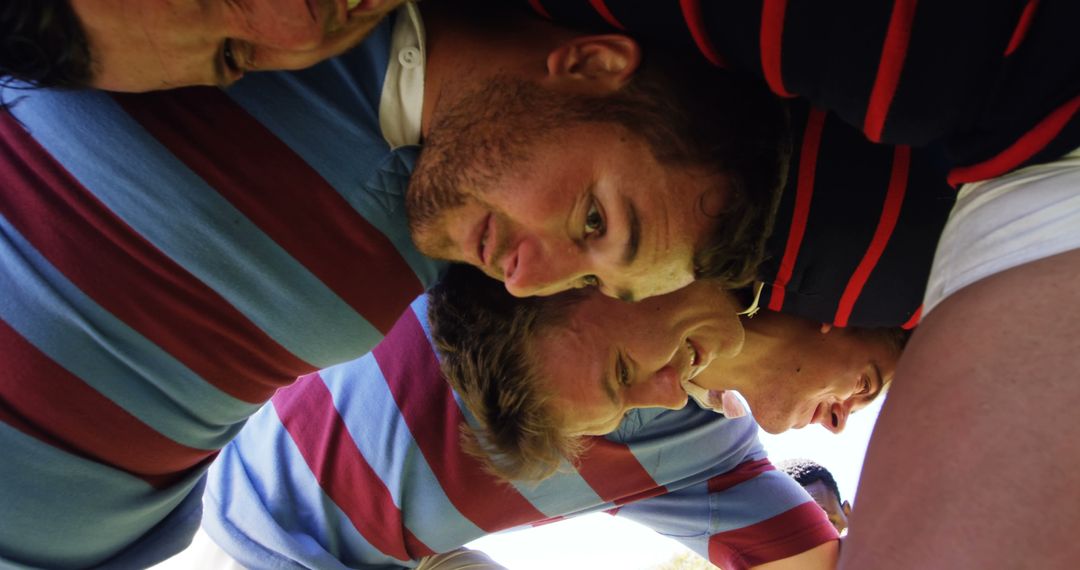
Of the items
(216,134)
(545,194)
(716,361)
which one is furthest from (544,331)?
(216,134)

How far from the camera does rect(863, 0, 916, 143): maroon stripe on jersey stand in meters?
0.64

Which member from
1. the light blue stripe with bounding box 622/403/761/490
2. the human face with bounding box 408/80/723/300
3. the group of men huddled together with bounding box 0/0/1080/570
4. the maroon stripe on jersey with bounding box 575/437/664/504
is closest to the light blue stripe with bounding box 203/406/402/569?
the group of men huddled together with bounding box 0/0/1080/570

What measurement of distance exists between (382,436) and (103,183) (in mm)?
668

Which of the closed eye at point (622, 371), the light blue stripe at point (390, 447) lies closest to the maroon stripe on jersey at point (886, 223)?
the closed eye at point (622, 371)

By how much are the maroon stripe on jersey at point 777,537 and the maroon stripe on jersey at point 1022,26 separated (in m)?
1.14

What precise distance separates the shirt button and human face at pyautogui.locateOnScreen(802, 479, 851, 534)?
4.26 ft

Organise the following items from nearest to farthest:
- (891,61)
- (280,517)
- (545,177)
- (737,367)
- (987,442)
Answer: (987,442) < (891,61) < (545,177) < (737,367) < (280,517)

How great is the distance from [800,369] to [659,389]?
23 centimetres

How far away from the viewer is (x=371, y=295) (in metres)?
1.00

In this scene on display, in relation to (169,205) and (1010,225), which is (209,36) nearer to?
(169,205)

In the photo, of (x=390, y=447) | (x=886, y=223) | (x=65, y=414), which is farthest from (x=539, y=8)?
(x=390, y=447)

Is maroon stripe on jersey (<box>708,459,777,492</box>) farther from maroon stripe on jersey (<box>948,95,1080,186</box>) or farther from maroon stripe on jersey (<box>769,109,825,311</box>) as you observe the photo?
maroon stripe on jersey (<box>948,95,1080,186</box>)

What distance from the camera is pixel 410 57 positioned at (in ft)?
3.10

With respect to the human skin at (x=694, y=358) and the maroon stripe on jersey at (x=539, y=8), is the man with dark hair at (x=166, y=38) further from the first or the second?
the human skin at (x=694, y=358)
